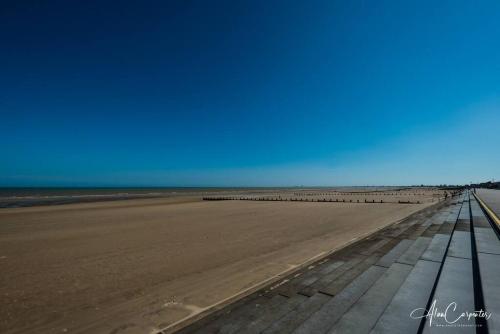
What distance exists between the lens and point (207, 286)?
6.03m

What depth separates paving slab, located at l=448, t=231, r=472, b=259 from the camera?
6.35 m

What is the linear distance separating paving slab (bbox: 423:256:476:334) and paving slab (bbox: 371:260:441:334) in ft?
Answer: 0.47

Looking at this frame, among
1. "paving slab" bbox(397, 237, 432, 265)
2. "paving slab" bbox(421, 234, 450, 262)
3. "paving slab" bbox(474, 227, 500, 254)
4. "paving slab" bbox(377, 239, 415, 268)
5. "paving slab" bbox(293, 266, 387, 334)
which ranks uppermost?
"paving slab" bbox(474, 227, 500, 254)

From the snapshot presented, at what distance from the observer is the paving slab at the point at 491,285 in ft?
10.9

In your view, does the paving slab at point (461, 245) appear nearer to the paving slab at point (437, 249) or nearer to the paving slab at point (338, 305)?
the paving slab at point (437, 249)

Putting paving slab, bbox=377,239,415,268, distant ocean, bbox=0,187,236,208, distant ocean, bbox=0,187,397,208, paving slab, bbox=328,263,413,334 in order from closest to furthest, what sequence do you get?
paving slab, bbox=328,263,413,334
paving slab, bbox=377,239,415,268
distant ocean, bbox=0,187,236,208
distant ocean, bbox=0,187,397,208

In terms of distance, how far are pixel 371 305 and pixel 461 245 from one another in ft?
16.5

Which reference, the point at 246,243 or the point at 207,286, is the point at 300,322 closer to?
the point at 207,286

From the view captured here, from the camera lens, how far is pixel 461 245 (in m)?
7.23

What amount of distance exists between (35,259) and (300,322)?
9.69m

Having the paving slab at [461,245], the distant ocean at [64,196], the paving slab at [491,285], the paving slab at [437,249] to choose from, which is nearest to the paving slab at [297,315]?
the paving slab at [491,285]

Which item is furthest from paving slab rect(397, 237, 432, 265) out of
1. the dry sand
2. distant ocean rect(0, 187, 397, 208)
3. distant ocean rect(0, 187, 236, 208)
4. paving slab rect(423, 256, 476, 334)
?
distant ocean rect(0, 187, 236, 208)

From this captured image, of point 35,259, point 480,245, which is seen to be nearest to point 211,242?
point 35,259

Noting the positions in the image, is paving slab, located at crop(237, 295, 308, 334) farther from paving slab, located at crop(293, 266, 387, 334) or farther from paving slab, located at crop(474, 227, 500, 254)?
paving slab, located at crop(474, 227, 500, 254)
